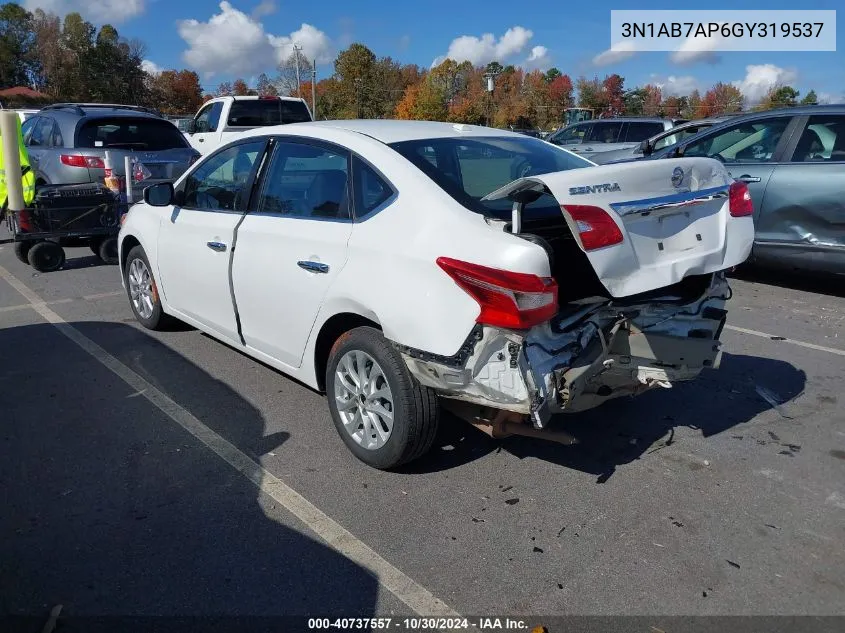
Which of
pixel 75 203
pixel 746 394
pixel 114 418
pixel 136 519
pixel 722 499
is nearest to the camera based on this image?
pixel 136 519

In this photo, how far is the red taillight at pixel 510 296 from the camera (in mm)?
2873

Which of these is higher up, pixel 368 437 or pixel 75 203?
pixel 75 203

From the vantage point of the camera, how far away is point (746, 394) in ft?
15.2

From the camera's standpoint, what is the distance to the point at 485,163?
3953mm

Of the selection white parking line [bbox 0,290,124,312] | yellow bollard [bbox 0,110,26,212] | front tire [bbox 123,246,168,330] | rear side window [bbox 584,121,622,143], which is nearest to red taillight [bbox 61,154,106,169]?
yellow bollard [bbox 0,110,26,212]

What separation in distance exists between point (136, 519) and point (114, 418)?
1223 mm

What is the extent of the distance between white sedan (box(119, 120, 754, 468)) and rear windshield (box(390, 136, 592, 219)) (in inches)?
0.5

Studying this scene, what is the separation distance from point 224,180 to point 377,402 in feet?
6.86

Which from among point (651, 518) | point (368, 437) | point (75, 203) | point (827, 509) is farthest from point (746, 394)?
point (75, 203)

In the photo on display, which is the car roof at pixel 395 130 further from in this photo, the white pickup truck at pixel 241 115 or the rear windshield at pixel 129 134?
the white pickup truck at pixel 241 115

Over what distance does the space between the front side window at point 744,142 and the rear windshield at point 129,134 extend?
7354mm

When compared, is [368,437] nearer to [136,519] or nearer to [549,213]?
[136,519]

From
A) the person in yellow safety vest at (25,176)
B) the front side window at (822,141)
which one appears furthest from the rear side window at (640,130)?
the person in yellow safety vest at (25,176)

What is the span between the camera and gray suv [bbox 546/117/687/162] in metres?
15.0
